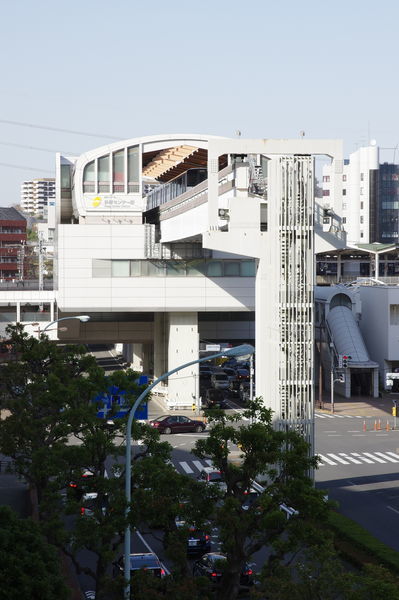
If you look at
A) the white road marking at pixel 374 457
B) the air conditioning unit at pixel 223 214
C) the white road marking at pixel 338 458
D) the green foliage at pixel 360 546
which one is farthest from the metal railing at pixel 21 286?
the green foliage at pixel 360 546

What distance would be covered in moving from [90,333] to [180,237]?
1848cm

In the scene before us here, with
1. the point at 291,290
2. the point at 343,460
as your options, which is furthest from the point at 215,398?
the point at 291,290

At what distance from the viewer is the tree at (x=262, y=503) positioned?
24844mm

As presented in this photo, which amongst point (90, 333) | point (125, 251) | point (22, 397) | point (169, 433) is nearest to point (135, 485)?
point (22, 397)

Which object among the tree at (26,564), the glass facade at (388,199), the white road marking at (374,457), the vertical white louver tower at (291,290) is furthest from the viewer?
the glass facade at (388,199)

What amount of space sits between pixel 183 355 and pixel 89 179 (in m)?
14.9

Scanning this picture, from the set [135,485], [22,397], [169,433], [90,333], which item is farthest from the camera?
[90,333]

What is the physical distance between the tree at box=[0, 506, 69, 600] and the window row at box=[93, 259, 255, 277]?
47.8m

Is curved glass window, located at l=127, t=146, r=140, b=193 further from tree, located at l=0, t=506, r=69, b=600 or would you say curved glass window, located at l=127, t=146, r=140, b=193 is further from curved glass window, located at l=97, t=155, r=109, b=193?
tree, located at l=0, t=506, r=69, b=600

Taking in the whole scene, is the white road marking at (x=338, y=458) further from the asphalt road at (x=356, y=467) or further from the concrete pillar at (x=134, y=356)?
the concrete pillar at (x=134, y=356)

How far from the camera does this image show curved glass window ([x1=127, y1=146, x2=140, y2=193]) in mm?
70688

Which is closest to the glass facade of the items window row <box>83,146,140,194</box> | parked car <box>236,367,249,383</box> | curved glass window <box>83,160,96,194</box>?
parked car <box>236,367,249,383</box>

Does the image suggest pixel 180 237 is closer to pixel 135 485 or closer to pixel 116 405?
pixel 116 405

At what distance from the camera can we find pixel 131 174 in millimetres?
71562
